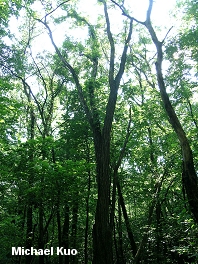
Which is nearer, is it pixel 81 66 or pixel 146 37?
pixel 81 66

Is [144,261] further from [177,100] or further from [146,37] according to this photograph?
[146,37]

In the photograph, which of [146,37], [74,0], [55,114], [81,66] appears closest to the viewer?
[74,0]

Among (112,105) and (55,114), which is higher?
(55,114)

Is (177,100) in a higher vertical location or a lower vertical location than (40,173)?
higher

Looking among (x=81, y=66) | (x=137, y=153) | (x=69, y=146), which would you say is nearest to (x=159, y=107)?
(x=137, y=153)

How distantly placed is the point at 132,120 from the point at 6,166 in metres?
5.81

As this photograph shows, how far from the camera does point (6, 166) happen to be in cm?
511

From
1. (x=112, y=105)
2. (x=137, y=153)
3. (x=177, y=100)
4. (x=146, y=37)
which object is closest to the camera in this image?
(x=112, y=105)

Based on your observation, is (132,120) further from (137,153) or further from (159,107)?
(137,153)

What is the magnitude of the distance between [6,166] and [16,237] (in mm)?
3621

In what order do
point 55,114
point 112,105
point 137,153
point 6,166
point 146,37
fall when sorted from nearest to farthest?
point 6,166
point 112,105
point 137,153
point 146,37
point 55,114

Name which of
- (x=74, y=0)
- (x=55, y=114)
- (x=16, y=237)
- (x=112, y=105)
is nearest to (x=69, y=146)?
(x=112, y=105)

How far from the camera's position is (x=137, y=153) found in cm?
1124

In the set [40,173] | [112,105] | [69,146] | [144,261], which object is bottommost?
[144,261]
